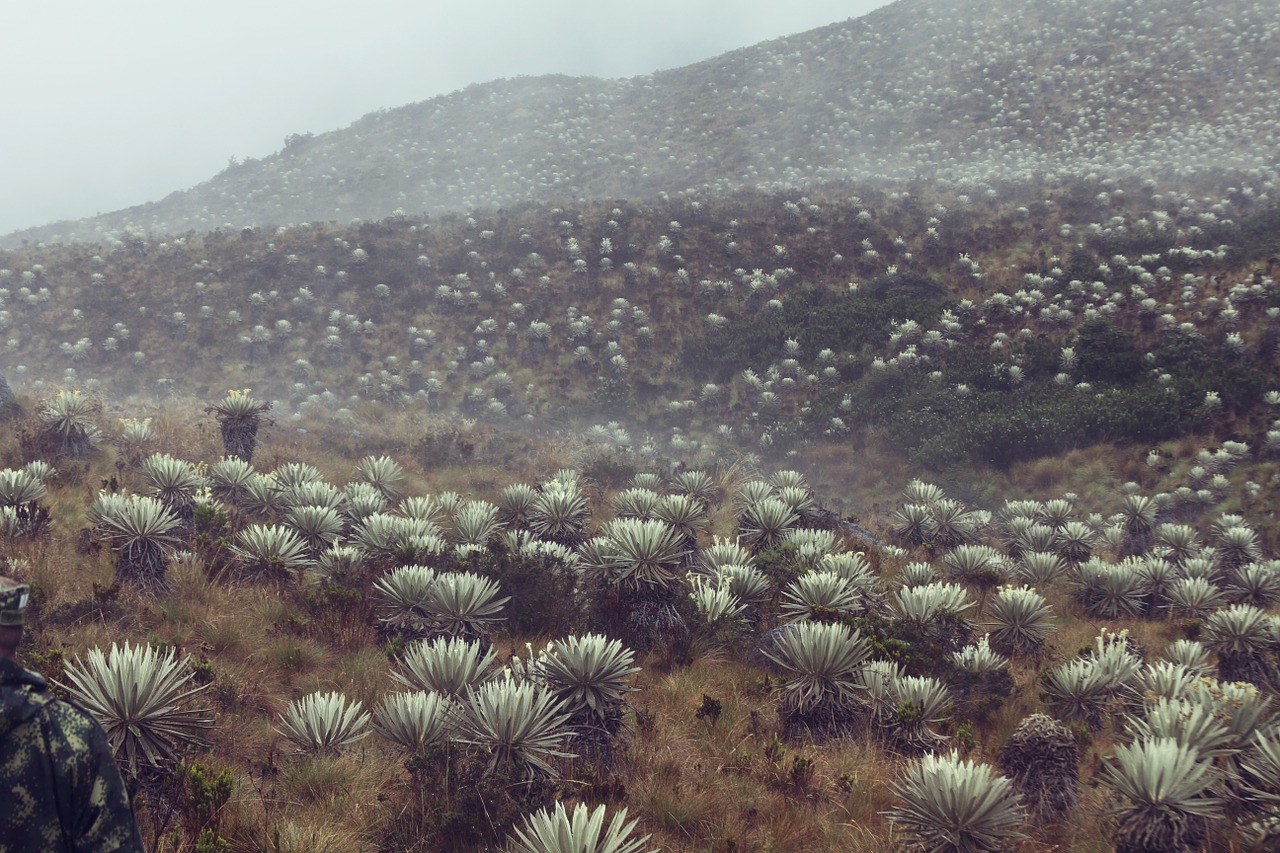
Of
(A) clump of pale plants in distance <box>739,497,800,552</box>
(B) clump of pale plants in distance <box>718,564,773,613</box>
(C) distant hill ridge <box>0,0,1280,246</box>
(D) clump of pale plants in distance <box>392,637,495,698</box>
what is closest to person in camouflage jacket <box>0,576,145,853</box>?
(D) clump of pale plants in distance <box>392,637,495,698</box>

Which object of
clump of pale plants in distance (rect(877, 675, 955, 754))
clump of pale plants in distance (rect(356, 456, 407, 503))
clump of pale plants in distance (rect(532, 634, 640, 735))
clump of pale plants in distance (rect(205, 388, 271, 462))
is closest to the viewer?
clump of pale plants in distance (rect(532, 634, 640, 735))

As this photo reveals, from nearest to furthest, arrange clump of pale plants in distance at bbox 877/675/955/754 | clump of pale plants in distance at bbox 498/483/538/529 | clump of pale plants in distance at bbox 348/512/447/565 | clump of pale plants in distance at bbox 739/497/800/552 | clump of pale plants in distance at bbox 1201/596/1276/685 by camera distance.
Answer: clump of pale plants in distance at bbox 877/675/955/754 < clump of pale plants in distance at bbox 1201/596/1276/685 < clump of pale plants in distance at bbox 348/512/447/565 < clump of pale plants in distance at bbox 498/483/538/529 < clump of pale plants in distance at bbox 739/497/800/552

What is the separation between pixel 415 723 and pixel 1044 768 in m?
3.73

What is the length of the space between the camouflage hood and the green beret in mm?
86

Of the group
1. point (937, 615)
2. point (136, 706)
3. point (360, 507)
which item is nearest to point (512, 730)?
point (136, 706)

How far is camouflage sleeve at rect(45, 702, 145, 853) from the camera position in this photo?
66.9 inches

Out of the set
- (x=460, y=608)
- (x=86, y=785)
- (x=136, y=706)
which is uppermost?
(x=86, y=785)

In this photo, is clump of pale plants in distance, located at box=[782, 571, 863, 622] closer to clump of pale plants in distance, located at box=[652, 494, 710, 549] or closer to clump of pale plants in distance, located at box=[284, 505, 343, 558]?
clump of pale plants in distance, located at box=[652, 494, 710, 549]

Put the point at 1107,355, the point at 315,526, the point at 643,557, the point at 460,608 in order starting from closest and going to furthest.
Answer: the point at 460,608 < the point at 643,557 < the point at 315,526 < the point at 1107,355

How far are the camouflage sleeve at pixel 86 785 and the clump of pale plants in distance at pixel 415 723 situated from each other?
2267mm

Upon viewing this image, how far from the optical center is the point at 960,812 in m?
3.39

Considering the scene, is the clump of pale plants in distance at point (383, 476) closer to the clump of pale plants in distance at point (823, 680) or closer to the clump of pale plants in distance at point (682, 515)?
the clump of pale plants in distance at point (682, 515)

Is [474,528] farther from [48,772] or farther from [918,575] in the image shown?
[48,772]

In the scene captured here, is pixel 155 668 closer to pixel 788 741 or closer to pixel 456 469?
pixel 788 741
